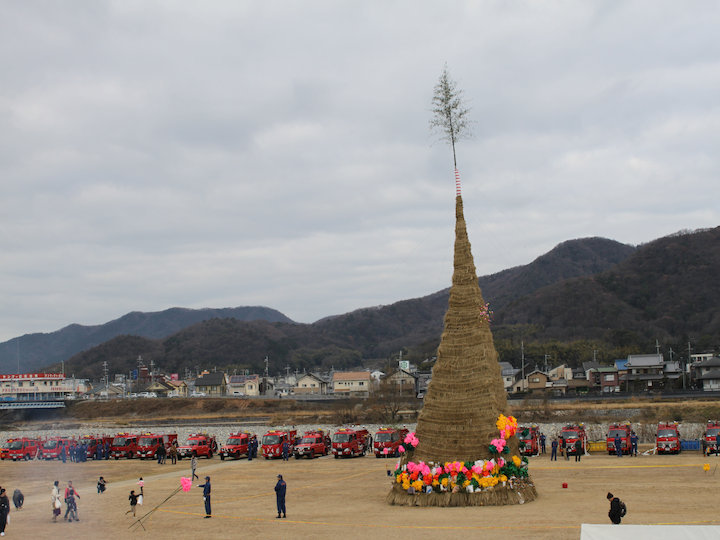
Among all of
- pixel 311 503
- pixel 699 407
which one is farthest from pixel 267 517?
pixel 699 407

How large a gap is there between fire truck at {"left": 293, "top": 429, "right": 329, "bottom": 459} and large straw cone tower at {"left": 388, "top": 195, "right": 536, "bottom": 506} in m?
17.4

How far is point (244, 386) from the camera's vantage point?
355 feet

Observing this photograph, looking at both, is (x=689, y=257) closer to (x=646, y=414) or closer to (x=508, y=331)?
(x=508, y=331)

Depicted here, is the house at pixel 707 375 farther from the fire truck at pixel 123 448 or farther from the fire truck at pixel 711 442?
the fire truck at pixel 123 448

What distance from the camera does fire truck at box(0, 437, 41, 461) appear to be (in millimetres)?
43781

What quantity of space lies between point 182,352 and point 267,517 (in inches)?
7124

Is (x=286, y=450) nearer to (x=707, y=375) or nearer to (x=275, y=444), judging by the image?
(x=275, y=444)

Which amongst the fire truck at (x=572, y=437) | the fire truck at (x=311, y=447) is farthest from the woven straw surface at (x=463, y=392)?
the fire truck at (x=311, y=447)

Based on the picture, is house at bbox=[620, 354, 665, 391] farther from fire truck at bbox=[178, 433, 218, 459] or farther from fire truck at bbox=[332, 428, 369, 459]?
fire truck at bbox=[178, 433, 218, 459]

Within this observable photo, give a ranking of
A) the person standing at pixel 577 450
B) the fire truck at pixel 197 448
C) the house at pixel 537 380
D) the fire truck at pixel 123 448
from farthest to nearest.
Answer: the house at pixel 537 380 < the fire truck at pixel 123 448 < the fire truck at pixel 197 448 < the person standing at pixel 577 450

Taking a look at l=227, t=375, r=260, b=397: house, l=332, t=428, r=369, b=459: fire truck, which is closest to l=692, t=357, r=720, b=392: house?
l=332, t=428, r=369, b=459: fire truck

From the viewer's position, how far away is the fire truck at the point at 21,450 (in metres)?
43.8

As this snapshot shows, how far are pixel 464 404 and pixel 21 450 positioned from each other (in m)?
35.5

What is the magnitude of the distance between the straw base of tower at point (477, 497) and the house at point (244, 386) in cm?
8817
